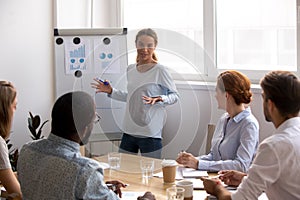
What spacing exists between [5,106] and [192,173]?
1.08m

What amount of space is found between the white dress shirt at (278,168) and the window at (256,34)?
192cm

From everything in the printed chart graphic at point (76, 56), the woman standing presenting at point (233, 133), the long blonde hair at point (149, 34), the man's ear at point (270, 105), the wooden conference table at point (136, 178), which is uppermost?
the long blonde hair at point (149, 34)

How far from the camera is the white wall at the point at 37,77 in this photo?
405 cm

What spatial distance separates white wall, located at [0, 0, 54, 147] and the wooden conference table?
58.7 inches

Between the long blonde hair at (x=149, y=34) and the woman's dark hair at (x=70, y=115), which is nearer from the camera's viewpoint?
the woman's dark hair at (x=70, y=115)

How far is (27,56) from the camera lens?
4.39 m

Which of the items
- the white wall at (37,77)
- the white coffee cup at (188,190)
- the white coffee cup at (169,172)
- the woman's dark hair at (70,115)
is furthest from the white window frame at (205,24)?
the woman's dark hair at (70,115)

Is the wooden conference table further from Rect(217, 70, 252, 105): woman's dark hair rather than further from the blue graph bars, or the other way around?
the blue graph bars

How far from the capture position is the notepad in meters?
2.72

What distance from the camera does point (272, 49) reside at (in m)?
3.97

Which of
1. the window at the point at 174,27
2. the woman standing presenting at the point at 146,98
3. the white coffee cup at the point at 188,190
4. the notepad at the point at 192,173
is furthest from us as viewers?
the window at the point at 174,27

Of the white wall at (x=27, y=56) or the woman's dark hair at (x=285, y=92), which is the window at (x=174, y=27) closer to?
the white wall at (x=27, y=56)

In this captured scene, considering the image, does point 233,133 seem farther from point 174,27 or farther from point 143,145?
point 174,27

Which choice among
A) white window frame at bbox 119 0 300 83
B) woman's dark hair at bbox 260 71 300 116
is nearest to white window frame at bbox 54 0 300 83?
white window frame at bbox 119 0 300 83
